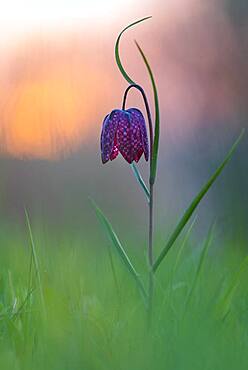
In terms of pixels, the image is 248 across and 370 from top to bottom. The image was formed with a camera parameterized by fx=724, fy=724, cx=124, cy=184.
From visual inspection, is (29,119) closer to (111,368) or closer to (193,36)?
(111,368)

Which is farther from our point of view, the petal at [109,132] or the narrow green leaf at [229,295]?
the petal at [109,132]

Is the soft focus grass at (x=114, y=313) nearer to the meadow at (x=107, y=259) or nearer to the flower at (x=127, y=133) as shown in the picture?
the meadow at (x=107, y=259)

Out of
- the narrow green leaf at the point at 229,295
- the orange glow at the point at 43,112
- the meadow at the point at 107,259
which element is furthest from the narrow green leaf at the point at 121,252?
the orange glow at the point at 43,112

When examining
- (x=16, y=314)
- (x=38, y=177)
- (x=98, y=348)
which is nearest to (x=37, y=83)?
(x=38, y=177)

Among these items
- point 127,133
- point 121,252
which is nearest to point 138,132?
point 127,133

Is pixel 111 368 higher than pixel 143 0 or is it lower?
lower

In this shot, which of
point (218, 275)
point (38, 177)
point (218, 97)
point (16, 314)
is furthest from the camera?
point (218, 97)

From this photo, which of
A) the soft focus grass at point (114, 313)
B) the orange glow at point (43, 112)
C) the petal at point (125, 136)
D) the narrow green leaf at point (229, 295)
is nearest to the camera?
the soft focus grass at point (114, 313)
